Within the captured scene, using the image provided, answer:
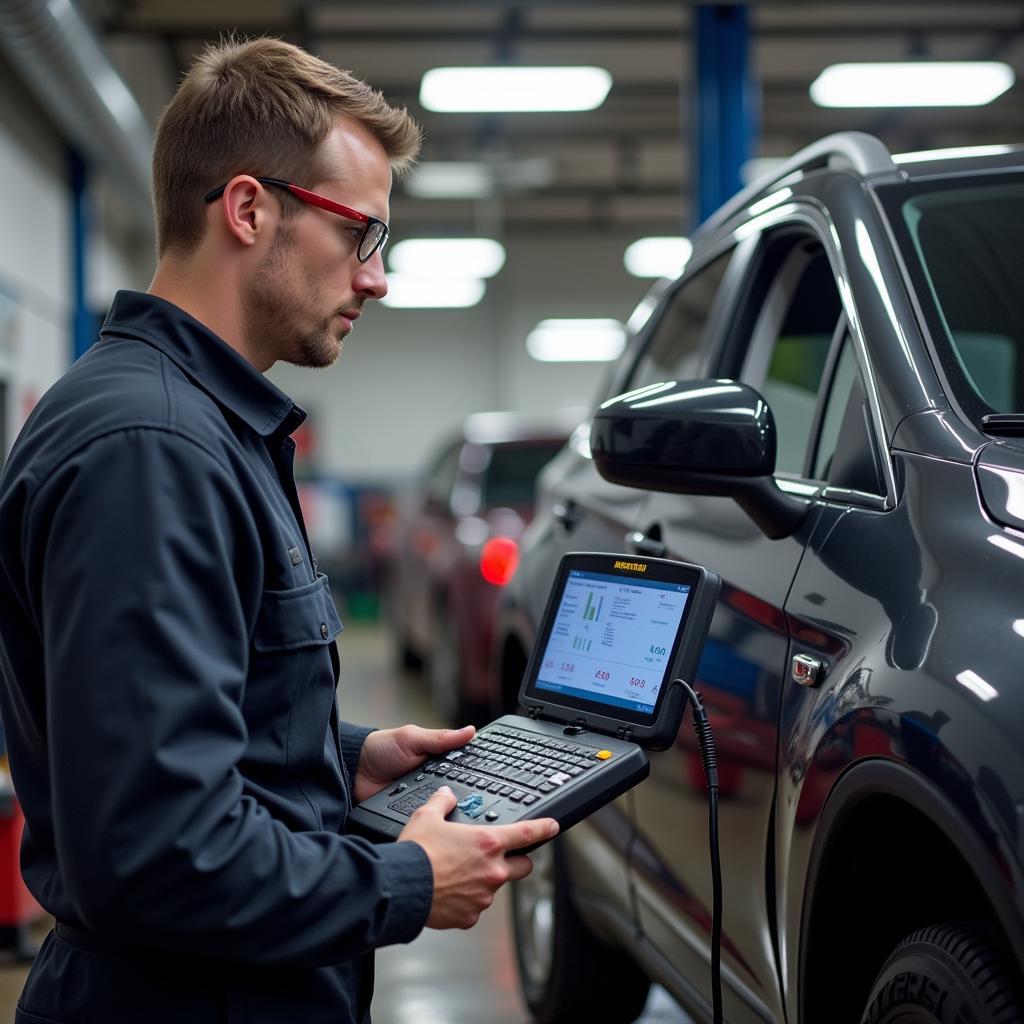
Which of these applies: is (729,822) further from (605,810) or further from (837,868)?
(605,810)

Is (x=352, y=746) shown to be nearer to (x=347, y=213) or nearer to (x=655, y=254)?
(x=347, y=213)

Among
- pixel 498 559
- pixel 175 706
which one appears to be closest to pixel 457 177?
pixel 498 559

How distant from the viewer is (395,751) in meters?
1.78

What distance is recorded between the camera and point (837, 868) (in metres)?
1.68

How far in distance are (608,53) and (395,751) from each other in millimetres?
10360

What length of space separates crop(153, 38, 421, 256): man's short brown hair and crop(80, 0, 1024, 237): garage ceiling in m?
6.42

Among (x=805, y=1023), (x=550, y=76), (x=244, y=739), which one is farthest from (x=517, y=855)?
(x=550, y=76)

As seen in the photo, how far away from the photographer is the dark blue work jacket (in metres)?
1.20

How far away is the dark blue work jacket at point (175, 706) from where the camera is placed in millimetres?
1195

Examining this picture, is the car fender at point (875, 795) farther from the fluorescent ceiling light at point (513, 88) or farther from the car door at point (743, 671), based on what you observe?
the fluorescent ceiling light at point (513, 88)

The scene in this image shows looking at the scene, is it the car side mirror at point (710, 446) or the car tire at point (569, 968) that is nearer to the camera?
the car side mirror at point (710, 446)

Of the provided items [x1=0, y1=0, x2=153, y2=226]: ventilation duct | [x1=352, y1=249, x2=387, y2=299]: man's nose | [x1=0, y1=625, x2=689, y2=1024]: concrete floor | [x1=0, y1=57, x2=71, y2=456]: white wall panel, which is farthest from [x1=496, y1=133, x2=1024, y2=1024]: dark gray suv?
[x1=0, y1=57, x2=71, y2=456]: white wall panel

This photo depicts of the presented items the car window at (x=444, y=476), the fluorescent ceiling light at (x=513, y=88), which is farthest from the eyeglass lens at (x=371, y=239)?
the fluorescent ceiling light at (x=513, y=88)

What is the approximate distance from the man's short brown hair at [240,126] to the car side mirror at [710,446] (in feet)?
1.94
